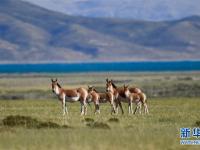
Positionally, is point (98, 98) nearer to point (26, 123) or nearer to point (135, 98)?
point (135, 98)

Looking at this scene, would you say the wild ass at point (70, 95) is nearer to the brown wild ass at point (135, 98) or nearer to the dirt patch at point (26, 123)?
the brown wild ass at point (135, 98)

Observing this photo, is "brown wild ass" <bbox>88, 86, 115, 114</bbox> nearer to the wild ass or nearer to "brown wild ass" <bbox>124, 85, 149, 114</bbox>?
the wild ass

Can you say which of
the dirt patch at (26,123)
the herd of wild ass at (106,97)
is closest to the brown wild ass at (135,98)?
the herd of wild ass at (106,97)

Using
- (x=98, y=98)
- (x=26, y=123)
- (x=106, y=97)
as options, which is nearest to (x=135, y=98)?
(x=106, y=97)

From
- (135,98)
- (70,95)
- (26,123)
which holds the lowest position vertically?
(26,123)

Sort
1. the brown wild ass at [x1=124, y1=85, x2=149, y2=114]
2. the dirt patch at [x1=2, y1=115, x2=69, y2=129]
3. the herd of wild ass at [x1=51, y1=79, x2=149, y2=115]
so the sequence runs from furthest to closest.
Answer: the brown wild ass at [x1=124, y1=85, x2=149, y2=114], the herd of wild ass at [x1=51, y1=79, x2=149, y2=115], the dirt patch at [x1=2, y1=115, x2=69, y2=129]

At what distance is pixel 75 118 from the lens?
31.7 metres

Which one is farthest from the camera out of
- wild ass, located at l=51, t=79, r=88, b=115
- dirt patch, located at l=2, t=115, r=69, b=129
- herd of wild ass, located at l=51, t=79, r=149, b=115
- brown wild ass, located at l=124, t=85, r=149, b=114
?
brown wild ass, located at l=124, t=85, r=149, b=114

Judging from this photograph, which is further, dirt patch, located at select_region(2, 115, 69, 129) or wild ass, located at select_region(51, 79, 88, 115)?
wild ass, located at select_region(51, 79, 88, 115)

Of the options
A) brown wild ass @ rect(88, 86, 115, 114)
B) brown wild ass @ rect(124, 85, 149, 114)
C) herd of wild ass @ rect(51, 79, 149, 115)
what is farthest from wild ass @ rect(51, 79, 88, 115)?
brown wild ass @ rect(124, 85, 149, 114)

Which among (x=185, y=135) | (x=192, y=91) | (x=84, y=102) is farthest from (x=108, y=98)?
(x=192, y=91)

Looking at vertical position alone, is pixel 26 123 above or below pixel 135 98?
below

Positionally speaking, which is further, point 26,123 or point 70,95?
point 70,95

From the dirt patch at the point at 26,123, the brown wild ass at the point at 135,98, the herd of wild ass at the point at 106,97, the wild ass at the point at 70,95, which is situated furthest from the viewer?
the brown wild ass at the point at 135,98
